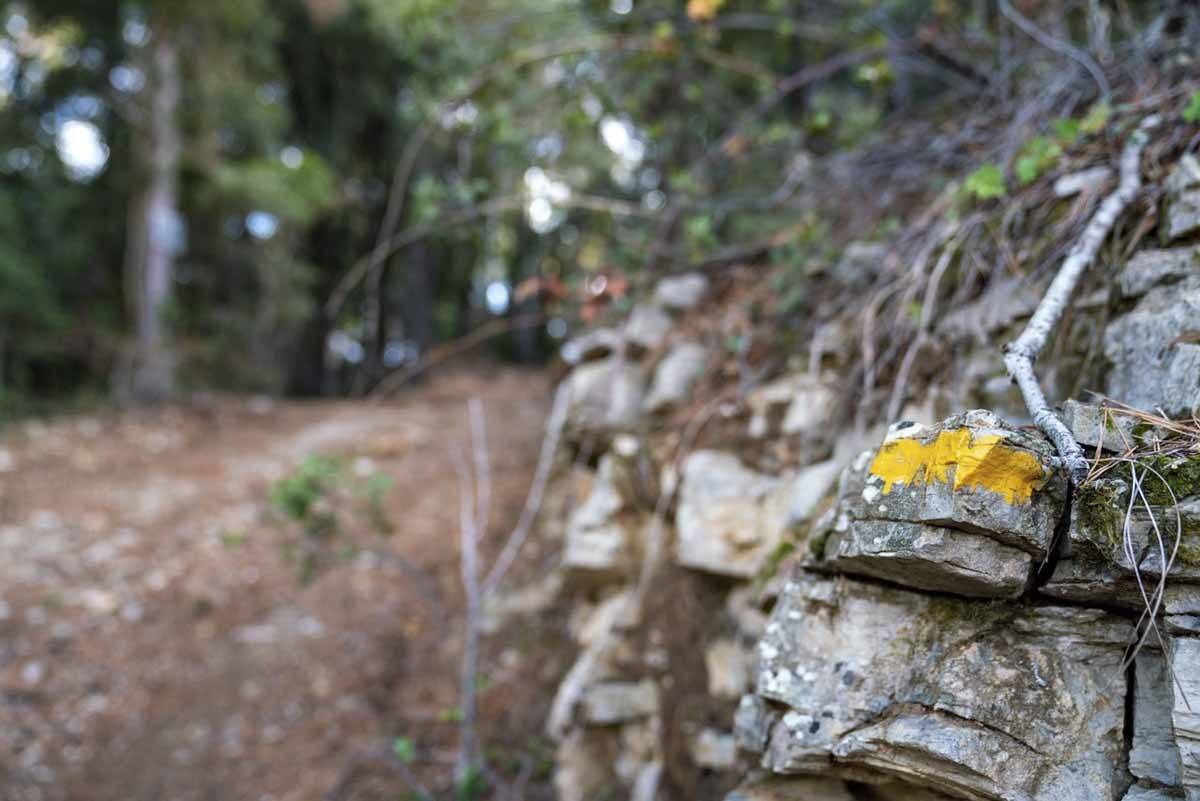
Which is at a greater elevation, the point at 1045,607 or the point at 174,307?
the point at 174,307

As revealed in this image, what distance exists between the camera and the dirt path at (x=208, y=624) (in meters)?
4.12

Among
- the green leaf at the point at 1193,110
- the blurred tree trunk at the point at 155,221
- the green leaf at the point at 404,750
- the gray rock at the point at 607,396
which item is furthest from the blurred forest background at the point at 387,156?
the green leaf at the point at 404,750

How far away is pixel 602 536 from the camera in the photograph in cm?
374

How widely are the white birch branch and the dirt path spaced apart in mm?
3413

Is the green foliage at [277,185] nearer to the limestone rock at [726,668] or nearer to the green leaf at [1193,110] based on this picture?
the limestone rock at [726,668]

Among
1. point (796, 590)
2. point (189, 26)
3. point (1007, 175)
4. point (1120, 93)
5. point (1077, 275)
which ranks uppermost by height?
point (189, 26)

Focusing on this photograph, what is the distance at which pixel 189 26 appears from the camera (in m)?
9.12

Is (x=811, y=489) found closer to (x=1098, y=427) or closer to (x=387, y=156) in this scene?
(x=1098, y=427)

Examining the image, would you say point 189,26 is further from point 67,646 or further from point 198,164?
point 67,646

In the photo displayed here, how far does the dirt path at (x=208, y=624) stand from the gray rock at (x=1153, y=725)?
10.9 ft

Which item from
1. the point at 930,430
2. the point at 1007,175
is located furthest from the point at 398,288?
the point at 930,430

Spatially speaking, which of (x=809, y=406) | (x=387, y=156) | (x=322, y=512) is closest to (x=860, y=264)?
(x=809, y=406)

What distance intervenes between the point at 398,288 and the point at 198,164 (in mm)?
4785

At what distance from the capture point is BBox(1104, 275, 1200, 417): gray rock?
1.73 metres
